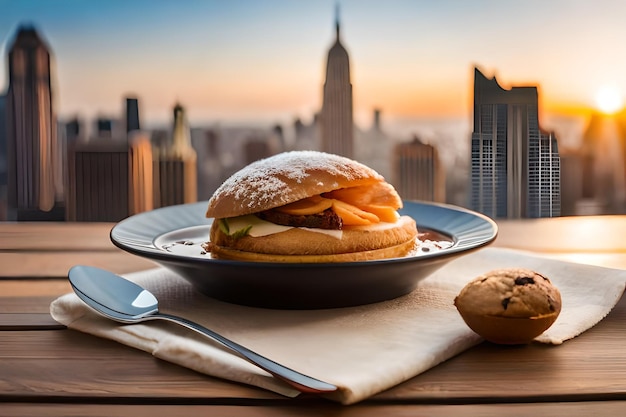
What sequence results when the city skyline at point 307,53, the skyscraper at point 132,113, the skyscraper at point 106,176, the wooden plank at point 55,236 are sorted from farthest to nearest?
1. the skyscraper at point 106,176
2. the skyscraper at point 132,113
3. the city skyline at point 307,53
4. the wooden plank at point 55,236

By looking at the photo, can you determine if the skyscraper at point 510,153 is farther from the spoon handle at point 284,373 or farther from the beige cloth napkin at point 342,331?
the spoon handle at point 284,373

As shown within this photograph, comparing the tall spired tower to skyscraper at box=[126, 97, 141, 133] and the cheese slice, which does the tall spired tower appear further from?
the cheese slice

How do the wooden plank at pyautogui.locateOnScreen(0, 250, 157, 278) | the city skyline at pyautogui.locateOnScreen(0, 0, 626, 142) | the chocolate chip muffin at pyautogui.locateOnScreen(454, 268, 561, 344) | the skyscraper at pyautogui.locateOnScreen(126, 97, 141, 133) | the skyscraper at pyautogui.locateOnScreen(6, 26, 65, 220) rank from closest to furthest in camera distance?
the chocolate chip muffin at pyautogui.locateOnScreen(454, 268, 561, 344) → the wooden plank at pyautogui.locateOnScreen(0, 250, 157, 278) → the city skyline at pyautogui.locateOnScreen(0, 0, 626, 142) → the skyscraper at pyautogui.locateOnScreen(126, 97, 141, 133) → the skyscraper at pyautogui.locateOnScreen(6, 26, 65, 220)

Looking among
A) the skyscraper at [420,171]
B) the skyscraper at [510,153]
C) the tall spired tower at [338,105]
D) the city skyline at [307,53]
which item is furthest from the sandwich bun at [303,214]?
the skyscraper at [420,171]

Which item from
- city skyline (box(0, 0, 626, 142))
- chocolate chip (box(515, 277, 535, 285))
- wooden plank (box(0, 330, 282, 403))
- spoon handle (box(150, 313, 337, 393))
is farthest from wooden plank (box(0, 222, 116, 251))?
city skyline (box(0, 0, 626, 142))

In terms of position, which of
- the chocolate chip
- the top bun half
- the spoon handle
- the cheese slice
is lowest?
the spoon handle

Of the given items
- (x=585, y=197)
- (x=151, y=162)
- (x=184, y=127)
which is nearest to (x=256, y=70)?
(x=184, y=127)

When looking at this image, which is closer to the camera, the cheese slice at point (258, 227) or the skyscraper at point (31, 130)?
the cheese slice at point (258, 227)

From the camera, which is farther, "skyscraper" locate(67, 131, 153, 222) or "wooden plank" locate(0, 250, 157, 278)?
"skyscraper" locate(67, 131, 153, 222)

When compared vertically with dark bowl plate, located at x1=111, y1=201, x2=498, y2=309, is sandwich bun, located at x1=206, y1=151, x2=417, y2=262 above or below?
above

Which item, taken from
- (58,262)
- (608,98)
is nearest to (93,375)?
(58,262)
